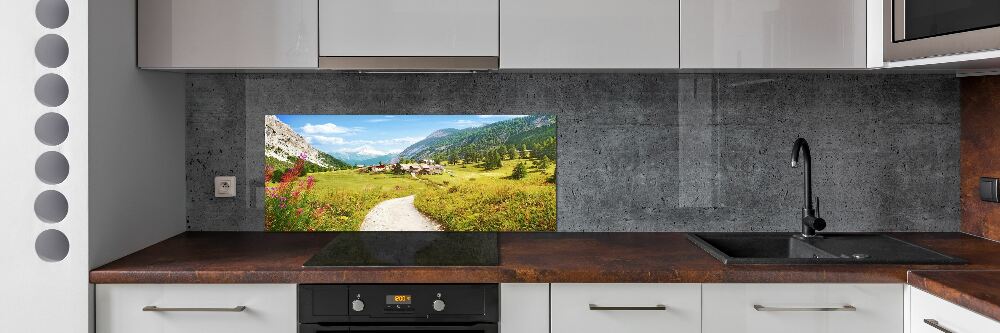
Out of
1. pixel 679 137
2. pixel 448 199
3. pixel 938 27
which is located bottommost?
pixel 448 199

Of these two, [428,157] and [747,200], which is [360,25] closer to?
[428,157]

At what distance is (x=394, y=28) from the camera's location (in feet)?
7.06

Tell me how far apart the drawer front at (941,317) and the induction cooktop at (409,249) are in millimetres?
1088

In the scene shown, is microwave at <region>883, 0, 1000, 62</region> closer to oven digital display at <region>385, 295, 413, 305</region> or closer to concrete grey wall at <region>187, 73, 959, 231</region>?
concrete grey wall at <region>187, 73, 959, 231</region>

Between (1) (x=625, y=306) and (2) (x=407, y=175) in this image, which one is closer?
(1) (x=625, y=306)

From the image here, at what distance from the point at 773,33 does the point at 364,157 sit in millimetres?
1434

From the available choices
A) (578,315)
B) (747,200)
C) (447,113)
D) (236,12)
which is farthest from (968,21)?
(236,12)

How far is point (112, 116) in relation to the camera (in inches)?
78.9

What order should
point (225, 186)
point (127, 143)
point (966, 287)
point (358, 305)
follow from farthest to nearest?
1. point (225, 186)
2. point (127, 143)
3. point (358, 305)
4. point (966, 287)

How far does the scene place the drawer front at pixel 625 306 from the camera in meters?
1.87
